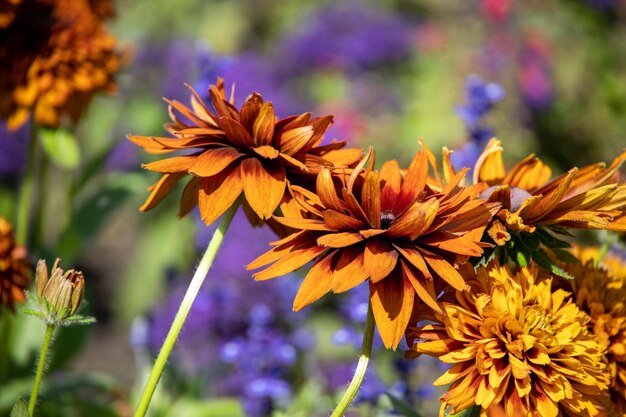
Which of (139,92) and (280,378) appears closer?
(280,378)

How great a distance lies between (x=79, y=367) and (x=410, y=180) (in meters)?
2.22

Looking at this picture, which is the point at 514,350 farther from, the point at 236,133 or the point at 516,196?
the point at 236,133

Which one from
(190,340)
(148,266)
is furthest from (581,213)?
(148,266)

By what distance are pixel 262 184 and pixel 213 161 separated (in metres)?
0.05

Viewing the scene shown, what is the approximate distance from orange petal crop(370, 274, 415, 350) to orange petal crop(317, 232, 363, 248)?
43 millimetres

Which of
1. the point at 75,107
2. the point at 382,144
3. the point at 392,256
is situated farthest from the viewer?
the point at 382,144

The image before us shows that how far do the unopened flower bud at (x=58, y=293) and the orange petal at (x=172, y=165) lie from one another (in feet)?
0.44

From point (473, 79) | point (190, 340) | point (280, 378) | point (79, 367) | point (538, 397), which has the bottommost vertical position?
point (79, 367)

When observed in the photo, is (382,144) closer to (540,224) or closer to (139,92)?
(139,92)

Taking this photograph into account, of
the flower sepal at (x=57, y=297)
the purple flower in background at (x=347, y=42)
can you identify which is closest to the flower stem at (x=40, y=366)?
the flower sepal at (x=57, y=297)

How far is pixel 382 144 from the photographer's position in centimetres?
342

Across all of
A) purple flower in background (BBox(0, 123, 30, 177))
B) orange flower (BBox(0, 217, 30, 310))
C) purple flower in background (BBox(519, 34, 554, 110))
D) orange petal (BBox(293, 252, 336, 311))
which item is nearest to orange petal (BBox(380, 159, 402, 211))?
orange petal (BBox(293, 252, 336, 311))

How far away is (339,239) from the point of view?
68 centimetres

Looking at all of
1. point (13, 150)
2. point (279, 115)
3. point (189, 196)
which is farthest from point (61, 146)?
point (13, 150)
